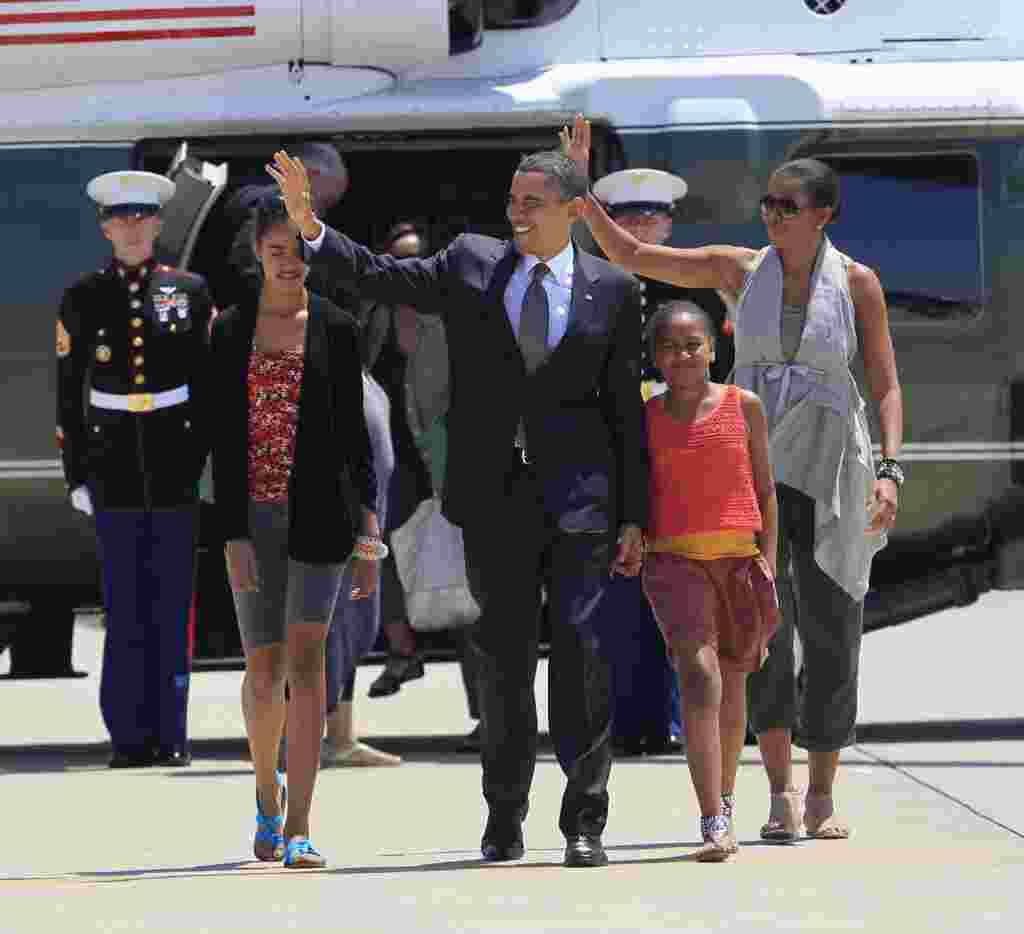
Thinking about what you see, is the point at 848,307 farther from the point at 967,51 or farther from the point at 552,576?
the point at 967,51

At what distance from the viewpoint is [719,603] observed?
718cm

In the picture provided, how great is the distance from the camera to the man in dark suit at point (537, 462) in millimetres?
6906

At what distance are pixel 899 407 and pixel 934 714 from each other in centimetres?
414

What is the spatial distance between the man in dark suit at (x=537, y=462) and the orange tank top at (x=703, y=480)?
4.9 inches

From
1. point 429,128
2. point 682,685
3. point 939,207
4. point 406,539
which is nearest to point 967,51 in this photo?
point 939,207

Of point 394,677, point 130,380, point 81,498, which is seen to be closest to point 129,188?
point 130,380

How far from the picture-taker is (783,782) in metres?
7.38

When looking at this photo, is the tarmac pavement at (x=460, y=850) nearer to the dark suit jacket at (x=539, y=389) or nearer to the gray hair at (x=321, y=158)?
the dark suit jacket at (x=539, y=389)

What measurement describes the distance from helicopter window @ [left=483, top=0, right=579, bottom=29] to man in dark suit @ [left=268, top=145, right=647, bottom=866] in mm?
3466

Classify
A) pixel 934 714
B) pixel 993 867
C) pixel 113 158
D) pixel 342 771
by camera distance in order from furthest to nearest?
pixel 934 714 → pixel 113 158 → pixel 342 771 → pixel 993 867

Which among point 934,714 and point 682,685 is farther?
point 934,714

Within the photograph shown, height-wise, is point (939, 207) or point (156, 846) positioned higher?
point (939, 207)

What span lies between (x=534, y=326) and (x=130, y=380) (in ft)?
10.1

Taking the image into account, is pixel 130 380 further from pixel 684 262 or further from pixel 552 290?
pixel 552 290
